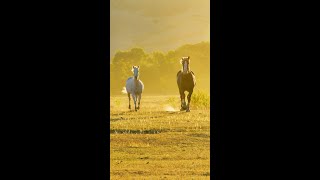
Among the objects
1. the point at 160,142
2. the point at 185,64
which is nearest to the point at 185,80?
the point at 185,64

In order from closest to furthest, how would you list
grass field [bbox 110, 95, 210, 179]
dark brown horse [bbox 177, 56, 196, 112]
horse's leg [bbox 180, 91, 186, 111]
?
1. grass field [bbox 110, 95, 210, 179]
2. dark brown horse [bbox 177, 56, 196, 112]
3. horse's leg [bbox 180, 91, 186, 111]

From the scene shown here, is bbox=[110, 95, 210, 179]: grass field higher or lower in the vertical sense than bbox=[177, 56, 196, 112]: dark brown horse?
lower

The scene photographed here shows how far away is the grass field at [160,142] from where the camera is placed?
3305 millimetres

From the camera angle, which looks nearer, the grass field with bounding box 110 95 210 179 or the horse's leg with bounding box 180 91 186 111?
the grass field with bounding box 110 95 210 179

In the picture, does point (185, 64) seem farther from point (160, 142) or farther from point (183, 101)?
point (160, 142)

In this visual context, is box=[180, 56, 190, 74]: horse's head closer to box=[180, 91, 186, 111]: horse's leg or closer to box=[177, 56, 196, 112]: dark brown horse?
box=[177, 56, 196, 112]: dark brown horse

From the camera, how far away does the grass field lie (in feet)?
10.8

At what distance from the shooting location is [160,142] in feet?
12.9

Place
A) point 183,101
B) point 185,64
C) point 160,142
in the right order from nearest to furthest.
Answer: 1. point 160,142
2. point 185,64
3. point 183,101

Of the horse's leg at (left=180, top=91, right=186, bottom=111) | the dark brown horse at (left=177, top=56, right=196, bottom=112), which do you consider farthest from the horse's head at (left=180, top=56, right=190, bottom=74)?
the horse's leg at (left=180, top=91, right=186, bottom=111)

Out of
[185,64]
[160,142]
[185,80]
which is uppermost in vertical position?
[185,64]
